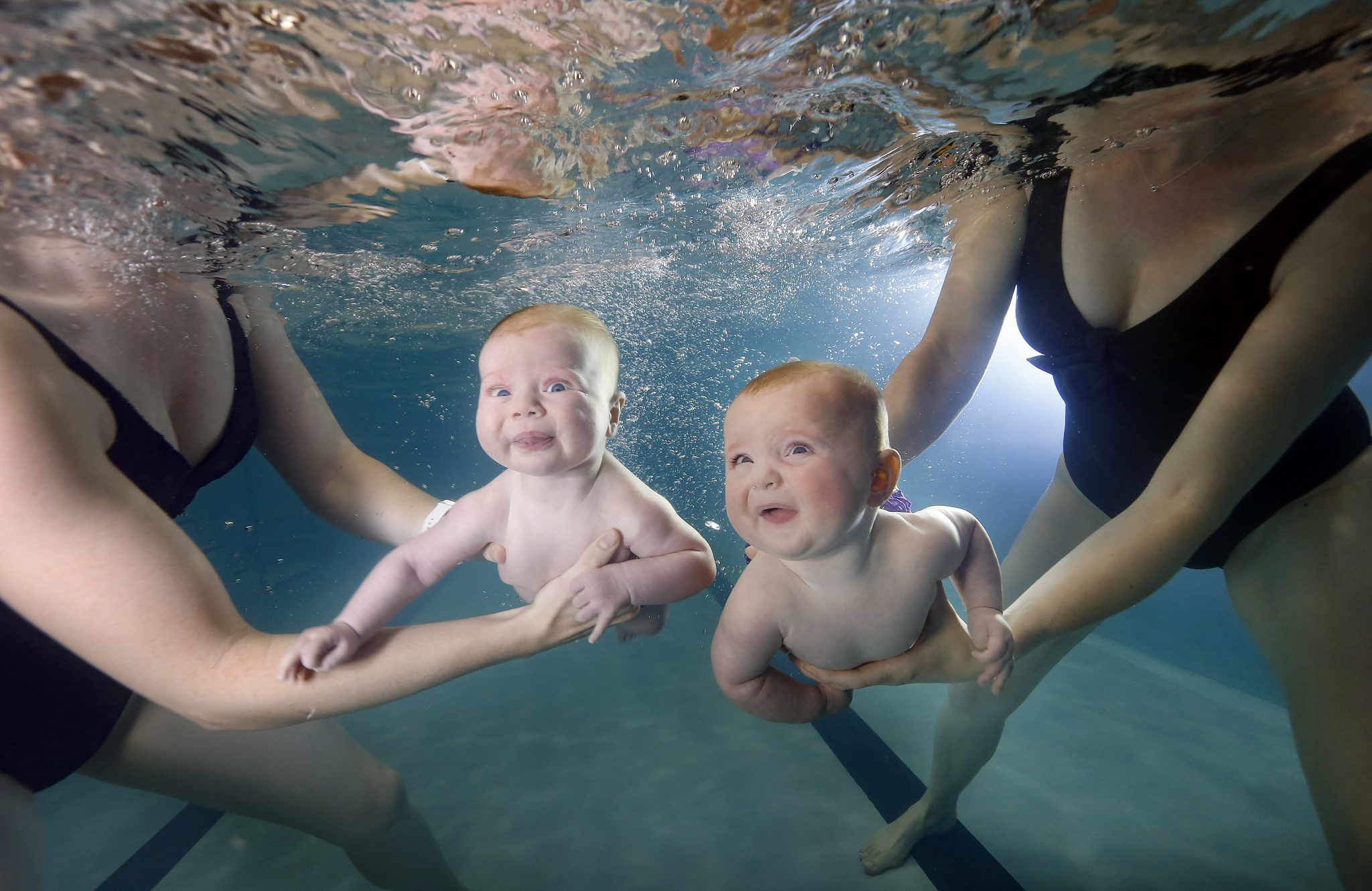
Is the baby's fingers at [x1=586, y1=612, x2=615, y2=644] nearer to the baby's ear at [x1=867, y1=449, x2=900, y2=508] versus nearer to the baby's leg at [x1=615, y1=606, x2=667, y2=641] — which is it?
the baby's leg at [x1=615, y1=606, x2=667, y2=641]

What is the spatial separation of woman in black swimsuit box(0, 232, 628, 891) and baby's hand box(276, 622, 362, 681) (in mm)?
38

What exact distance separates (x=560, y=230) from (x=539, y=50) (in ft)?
15.3

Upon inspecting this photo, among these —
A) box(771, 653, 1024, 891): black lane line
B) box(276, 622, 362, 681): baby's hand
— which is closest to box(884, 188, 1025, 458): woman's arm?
box(771, 653, 1024, 891): black lane line

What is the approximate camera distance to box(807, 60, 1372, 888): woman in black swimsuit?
1986 millimetres

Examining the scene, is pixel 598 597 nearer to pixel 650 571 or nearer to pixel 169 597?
pixel 650 571

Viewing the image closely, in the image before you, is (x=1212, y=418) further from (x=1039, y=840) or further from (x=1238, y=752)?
(x=1238, y=752)

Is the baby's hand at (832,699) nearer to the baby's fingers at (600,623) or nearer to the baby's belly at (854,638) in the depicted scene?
the baby's belly at (854,638)

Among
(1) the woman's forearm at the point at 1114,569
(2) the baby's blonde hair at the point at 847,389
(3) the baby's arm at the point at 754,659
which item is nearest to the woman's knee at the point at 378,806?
(3) the baby's arm at the point at 754,659

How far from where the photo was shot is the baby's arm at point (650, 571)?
2236 millimetres

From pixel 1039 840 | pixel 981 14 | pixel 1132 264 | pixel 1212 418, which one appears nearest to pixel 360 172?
pixel 981 14

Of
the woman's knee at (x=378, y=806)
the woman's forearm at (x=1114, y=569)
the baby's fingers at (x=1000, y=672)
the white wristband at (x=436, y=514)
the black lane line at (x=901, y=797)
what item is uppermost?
the woman's forearm at (x=1114, y=569)

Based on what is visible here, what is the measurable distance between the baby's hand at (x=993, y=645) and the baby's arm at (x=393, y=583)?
2214 mm

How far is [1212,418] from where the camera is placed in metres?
2.00

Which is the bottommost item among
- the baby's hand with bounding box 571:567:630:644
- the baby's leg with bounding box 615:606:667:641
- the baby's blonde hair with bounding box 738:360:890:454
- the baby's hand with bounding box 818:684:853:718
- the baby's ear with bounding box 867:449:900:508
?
the baby's hand with bounding box 818:684:853:718
